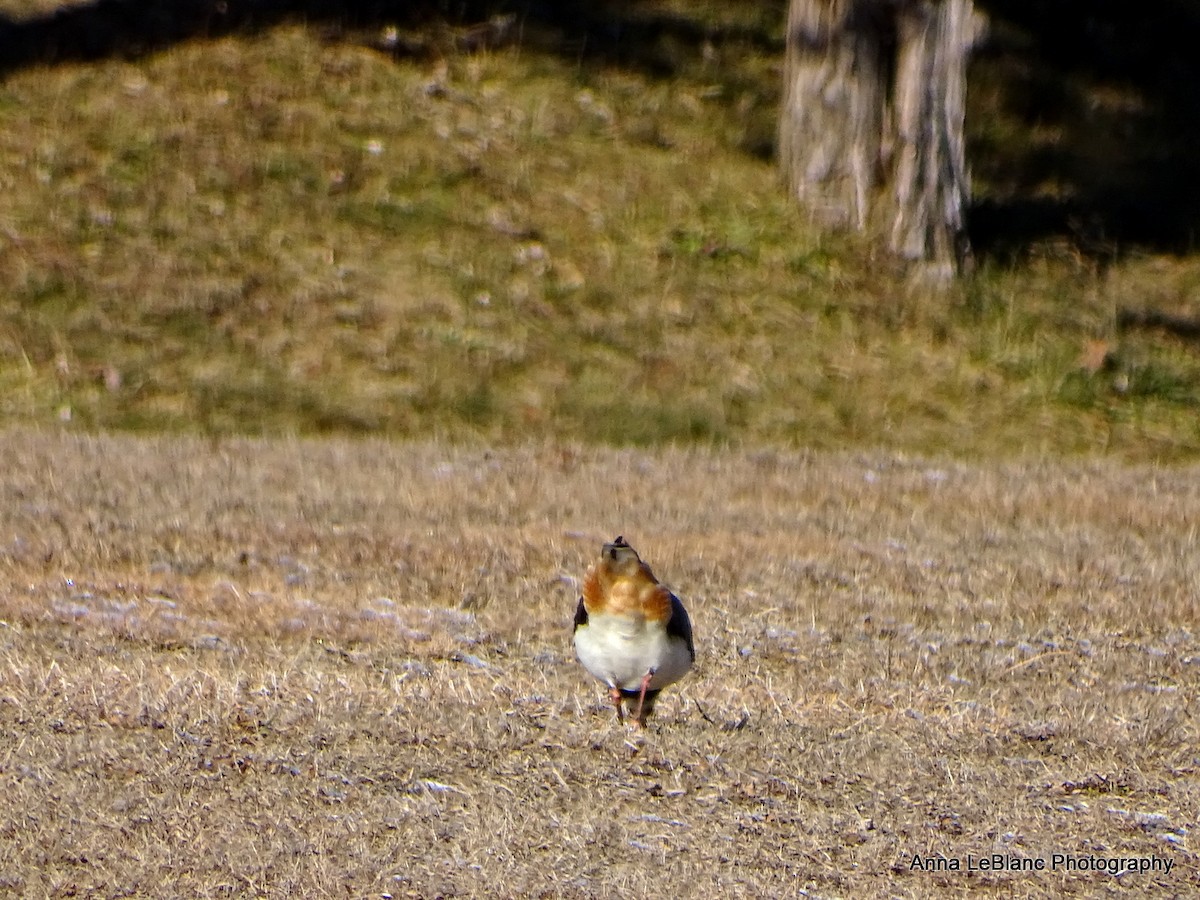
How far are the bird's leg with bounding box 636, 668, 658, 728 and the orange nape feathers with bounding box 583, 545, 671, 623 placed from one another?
0.55 ft

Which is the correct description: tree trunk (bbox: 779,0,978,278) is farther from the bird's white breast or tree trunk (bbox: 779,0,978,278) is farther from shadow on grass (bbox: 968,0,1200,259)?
the bird's white breast

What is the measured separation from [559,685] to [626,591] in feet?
2.78

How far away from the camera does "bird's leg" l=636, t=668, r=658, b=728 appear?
5.71 meters

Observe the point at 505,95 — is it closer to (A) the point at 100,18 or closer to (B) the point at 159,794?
(A) the point at 100,18

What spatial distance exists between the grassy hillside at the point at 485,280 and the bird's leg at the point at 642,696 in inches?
270

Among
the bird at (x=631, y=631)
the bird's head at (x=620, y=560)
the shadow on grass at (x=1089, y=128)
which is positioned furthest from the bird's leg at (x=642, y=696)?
the shadow on grass at (x=1089, y=128)

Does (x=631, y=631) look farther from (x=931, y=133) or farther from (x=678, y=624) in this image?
(x=931, y=133)

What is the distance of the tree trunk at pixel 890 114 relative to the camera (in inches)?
577

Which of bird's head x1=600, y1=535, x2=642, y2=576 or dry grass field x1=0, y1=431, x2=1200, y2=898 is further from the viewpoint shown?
bird's head x1=600, y1=535, x2=642, y2=576

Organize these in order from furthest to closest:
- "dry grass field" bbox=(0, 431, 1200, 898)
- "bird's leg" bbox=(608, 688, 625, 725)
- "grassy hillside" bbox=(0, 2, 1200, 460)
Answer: "grassy hillside" bbox=(0, 2, 1200, 460), "bird's leg" bbox=(608, 688, 625, 725), "dry grass field" bbox=(0, 431, 1200, 898)

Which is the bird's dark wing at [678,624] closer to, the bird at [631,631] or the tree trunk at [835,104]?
the bird at [631,631]

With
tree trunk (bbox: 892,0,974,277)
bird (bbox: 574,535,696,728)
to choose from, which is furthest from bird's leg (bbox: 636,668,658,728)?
tree trunk (bbox: 892,0,974,277)

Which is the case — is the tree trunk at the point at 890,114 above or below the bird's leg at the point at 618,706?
above

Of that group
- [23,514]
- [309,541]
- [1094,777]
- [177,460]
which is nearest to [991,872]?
[1094,777]
